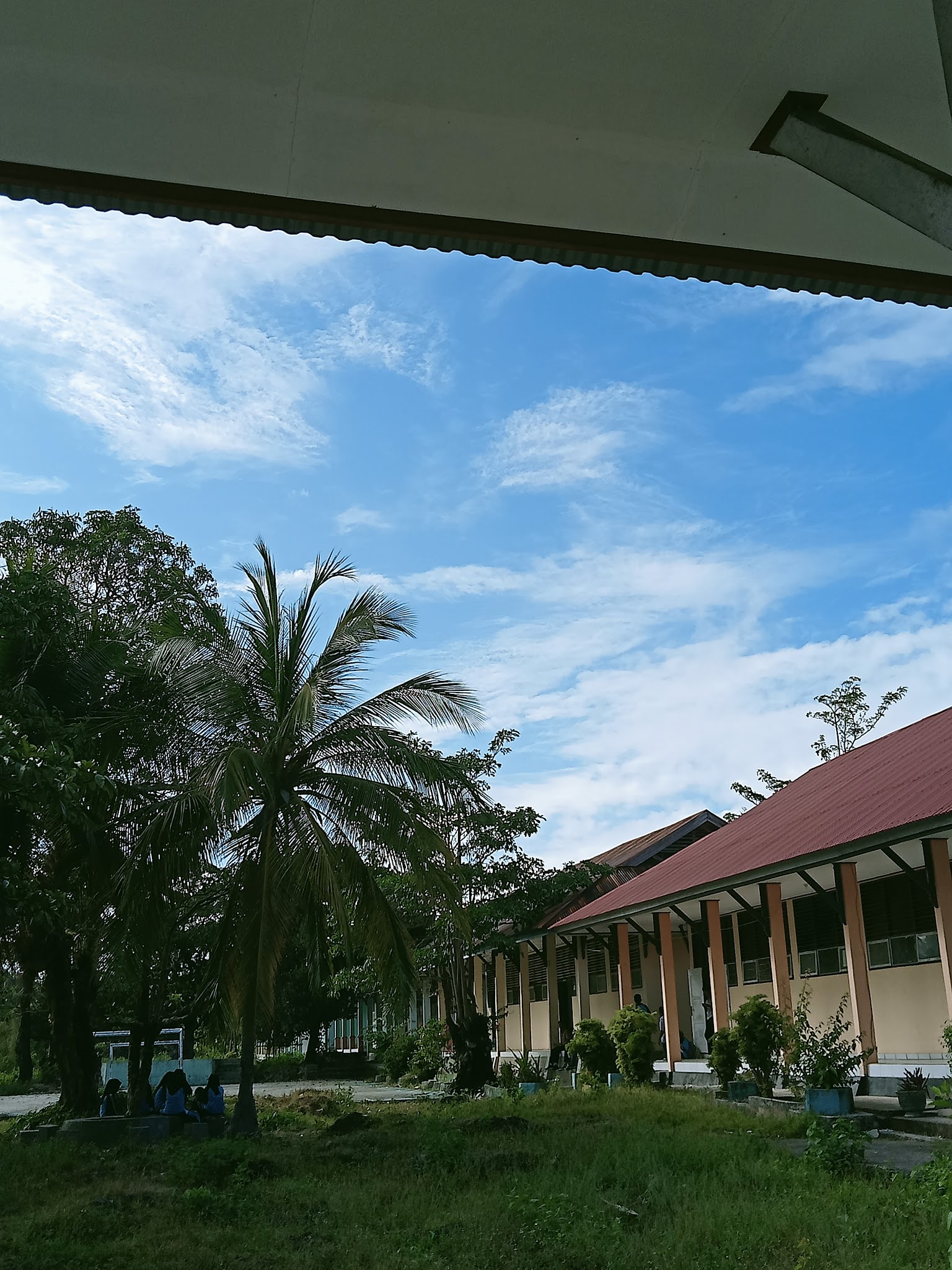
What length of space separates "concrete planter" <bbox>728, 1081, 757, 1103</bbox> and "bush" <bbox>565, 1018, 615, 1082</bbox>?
5574 millimetres

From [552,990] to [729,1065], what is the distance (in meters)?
13.0

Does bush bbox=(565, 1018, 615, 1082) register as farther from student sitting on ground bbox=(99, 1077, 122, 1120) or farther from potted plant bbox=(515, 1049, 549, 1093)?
student sitting on ground bbox=(99, 1077, 122, 1120)

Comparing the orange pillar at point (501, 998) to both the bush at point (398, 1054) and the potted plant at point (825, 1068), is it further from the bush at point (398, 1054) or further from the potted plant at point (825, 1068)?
the potted plant at point (825, 1068)

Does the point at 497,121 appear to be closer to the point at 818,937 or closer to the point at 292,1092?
the point at 818,937

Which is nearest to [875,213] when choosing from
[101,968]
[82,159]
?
Result: [82,159]

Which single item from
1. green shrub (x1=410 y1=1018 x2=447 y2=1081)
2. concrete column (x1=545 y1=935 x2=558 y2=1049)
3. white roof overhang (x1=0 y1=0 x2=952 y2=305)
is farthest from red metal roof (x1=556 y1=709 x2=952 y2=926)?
white roof overhang (x1=0 y1=0 x2=952 y2=305)

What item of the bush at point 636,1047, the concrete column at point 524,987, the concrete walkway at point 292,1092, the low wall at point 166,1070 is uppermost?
the concrete column at point 524,987

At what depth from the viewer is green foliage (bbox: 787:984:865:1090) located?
12.7 meters

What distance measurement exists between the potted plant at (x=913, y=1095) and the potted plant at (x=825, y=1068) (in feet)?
1.80

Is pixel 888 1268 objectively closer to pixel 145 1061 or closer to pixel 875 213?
pixel 875 213

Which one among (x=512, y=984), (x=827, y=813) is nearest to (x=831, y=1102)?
(x=827, y=813)

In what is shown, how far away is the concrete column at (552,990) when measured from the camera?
1063 inches

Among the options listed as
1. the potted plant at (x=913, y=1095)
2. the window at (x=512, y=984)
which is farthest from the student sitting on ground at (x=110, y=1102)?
the window at (x=512, y=984)

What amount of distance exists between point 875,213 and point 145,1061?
1724 centimetres
